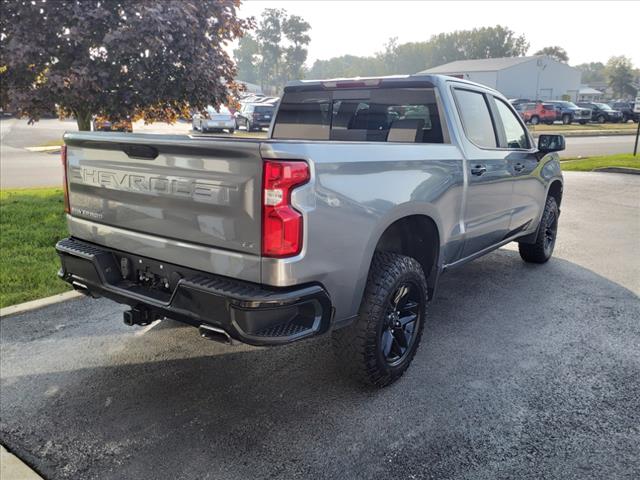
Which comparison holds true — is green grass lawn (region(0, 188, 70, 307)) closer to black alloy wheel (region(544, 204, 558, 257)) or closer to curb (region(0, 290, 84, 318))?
curb (region(0, 290, 84, 318))

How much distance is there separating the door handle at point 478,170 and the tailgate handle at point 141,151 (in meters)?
2.39

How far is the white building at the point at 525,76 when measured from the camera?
72.6 metres

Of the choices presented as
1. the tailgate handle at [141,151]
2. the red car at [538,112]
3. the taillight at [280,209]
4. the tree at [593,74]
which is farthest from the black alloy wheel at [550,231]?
the tree at [593,74]

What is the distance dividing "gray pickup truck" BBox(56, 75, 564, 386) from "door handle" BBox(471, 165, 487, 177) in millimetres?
16

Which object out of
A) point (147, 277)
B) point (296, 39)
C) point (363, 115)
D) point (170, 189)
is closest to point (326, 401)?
point (147, 277)

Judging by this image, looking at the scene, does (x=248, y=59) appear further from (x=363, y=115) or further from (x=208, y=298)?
(x=208, y=298)

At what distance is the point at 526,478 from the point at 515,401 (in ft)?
2.37

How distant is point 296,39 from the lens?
4313 inches

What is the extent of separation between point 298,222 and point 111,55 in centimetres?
603

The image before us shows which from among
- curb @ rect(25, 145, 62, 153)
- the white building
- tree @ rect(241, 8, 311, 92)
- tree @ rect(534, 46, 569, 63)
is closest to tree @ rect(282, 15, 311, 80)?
tree @ rect(241, 8, 311, 92)

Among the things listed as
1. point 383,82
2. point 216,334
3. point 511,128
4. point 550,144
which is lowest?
point 216,334

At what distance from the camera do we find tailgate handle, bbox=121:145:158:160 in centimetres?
289

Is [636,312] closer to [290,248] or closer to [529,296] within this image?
[529,296]

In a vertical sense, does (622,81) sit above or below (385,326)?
above
